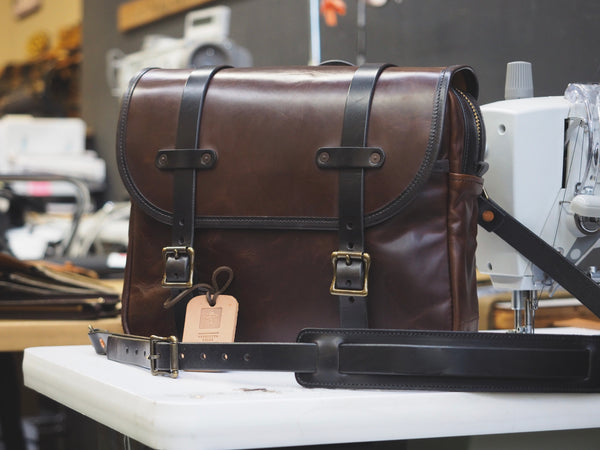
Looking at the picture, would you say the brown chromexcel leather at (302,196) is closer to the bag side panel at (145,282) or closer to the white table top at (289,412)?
the bag side panel at (145,282)

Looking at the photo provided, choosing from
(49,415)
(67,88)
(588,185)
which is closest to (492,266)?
(588,185)

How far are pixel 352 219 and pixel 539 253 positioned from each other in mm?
208

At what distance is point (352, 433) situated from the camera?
2.29 feet

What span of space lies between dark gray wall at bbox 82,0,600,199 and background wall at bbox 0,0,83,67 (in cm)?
299

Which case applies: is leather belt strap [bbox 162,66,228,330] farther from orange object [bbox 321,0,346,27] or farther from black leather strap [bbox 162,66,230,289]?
orange object [bbox 321,0,346,27]

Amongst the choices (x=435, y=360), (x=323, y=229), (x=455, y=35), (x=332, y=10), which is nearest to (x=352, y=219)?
(x=323, y=229)

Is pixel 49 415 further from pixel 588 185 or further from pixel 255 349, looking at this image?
pixel 588 185

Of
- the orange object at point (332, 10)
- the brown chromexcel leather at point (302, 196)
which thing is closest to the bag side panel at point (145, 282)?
the brown chromexcel leather at point (302, 196)

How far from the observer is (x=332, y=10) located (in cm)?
200

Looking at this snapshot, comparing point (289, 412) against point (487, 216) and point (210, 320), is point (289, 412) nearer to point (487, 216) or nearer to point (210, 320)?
point (210, 320)

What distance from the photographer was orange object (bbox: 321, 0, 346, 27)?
2009 mm

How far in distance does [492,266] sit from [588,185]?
0.13 metres

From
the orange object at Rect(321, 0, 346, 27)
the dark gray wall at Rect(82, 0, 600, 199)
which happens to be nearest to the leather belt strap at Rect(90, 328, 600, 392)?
the dark gray wall at Rect(82, 0, 600, 199)

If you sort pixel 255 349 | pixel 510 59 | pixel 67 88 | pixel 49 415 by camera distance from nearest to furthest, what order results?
pixel 255 349
pixel 510 59
pixel 49 415
pixel 67 88
